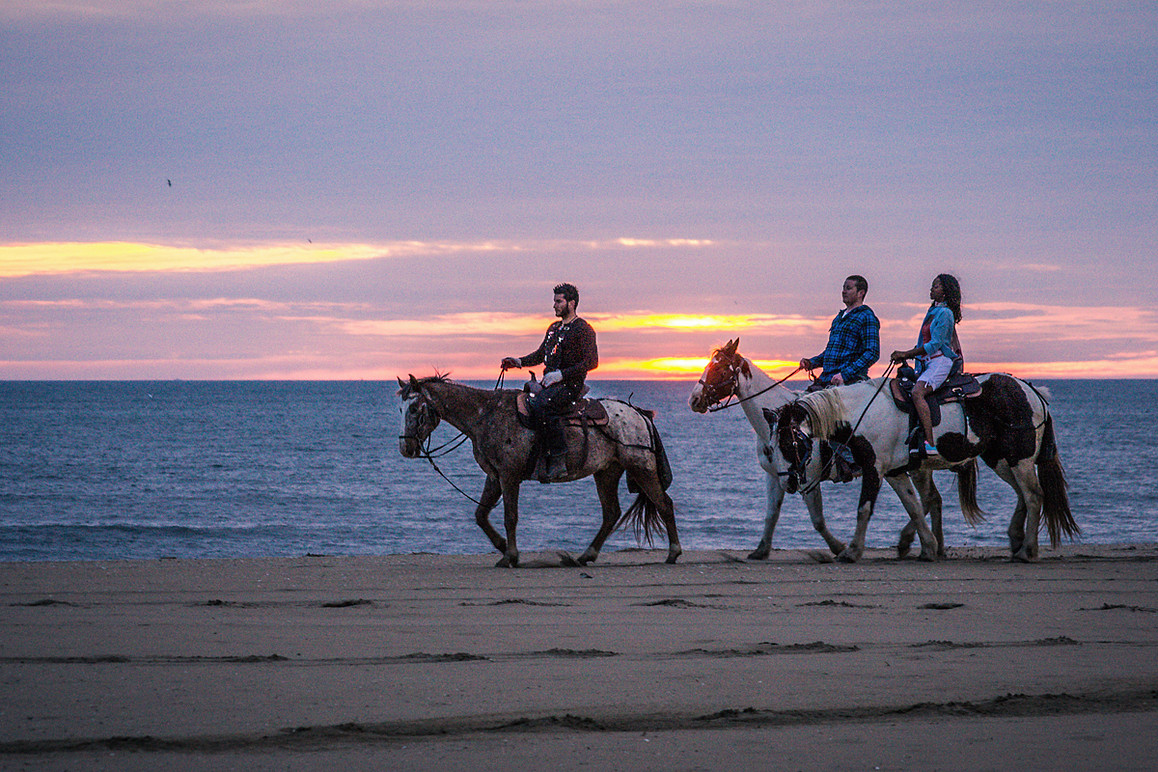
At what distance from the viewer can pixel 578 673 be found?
630 centimetres

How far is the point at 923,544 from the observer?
12.1 m

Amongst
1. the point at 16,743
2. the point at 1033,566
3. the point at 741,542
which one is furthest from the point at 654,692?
the point at 741,542

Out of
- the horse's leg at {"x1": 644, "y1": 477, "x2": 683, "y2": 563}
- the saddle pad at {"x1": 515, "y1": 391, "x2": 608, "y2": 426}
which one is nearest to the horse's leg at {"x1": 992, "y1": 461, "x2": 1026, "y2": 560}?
the horse's leg at {"x1": 644, "y1": 477, "x2": 683, "y2": 563}

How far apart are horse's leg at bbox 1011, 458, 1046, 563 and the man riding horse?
4.63 meters

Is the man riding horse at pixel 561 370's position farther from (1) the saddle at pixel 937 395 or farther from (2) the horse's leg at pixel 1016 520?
(2) the horse's leg at pixel 1016 520

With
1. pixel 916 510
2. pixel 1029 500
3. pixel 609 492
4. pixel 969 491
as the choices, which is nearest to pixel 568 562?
pixel 609 492

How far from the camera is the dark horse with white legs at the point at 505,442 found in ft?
37.9

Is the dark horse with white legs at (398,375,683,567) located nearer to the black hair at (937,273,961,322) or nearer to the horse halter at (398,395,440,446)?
the horse halter at (398,395,440,446)

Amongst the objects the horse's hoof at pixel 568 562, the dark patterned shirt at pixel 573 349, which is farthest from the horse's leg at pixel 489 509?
the dark patterned shirt at pixel 573 349

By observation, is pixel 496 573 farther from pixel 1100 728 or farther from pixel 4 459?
pixel 4 459

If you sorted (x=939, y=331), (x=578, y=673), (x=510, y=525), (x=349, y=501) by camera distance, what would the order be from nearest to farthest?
(x=578, y=673) → (x=939, y=331) → (x=510, y=525) → (x=349, y=501)

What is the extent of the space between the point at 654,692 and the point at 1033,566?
275 inches

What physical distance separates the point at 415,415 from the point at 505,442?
3.16 ft

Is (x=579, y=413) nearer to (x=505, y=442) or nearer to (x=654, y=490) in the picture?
(x=505, y=442)
